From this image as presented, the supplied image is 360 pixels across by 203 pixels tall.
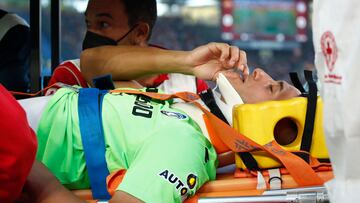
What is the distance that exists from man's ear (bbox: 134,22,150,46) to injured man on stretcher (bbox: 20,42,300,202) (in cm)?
53

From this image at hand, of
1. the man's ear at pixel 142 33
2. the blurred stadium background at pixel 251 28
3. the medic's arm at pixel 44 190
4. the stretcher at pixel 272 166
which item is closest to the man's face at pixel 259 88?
the stretcher at pixel 272 166

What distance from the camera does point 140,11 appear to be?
8.80ft

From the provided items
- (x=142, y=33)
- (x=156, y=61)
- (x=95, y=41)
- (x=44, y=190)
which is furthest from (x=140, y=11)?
(x=44, y=190)

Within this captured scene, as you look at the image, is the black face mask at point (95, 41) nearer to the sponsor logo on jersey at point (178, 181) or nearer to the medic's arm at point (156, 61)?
the medic's arm at point (156, 61)

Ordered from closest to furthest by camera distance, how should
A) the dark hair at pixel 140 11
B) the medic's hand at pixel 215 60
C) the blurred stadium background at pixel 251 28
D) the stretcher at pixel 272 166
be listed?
the stretcher at pixel 272 166
the medic's hand at pixel 215 60
the dark hair at pixel 140 11
the blurred stadium background at pixel 251 28

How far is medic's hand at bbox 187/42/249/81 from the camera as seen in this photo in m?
2.18

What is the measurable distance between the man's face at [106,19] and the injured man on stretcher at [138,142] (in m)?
0.47

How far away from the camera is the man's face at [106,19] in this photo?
8.39 feet

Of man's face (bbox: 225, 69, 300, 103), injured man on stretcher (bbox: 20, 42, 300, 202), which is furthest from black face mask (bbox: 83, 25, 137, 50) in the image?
man's face (bbox: 225, 69, 300, 103)

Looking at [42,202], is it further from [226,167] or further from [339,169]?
[226,167]

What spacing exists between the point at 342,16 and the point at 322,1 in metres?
0.07

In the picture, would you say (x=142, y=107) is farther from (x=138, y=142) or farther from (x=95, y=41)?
(x=95, y=41)

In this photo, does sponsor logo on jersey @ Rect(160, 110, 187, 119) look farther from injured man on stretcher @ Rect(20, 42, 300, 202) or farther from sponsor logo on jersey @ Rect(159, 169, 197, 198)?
sponsor logo on jersey @ Rect(159, 169, 197, 198)

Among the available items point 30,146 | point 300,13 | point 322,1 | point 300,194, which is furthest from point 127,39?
point 300,13
